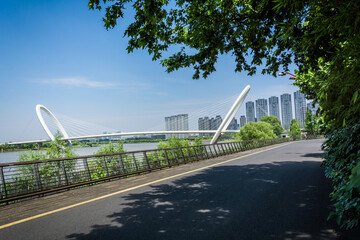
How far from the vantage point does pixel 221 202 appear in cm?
563

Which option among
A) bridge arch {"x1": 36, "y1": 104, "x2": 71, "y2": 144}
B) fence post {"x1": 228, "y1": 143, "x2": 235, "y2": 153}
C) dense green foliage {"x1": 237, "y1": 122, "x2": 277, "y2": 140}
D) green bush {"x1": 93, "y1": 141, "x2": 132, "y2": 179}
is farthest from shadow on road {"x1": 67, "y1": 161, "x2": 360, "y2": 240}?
bridge arch {"x1": 36, "y1": 104, "x2": 71, "y2": 144}

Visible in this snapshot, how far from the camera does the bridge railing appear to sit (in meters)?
6.62

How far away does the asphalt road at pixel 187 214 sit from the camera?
12.8 ft

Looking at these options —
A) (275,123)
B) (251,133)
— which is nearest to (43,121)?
(251,133)

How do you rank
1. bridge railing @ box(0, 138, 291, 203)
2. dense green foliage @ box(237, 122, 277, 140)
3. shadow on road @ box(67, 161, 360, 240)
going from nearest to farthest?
shadow on road @ box(67, 161, 360, 240)
bridge railing @ box(0, 138, 291, 203)
dense green foliage @ box(237, 122, 277, 140)

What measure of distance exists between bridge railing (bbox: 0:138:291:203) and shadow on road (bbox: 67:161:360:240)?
283 centimetres

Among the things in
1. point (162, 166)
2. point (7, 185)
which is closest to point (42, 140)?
point (162, 166)

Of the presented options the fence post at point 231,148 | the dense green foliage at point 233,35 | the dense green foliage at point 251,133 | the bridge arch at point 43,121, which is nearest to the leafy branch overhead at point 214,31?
the dense green foliage at point 233,35

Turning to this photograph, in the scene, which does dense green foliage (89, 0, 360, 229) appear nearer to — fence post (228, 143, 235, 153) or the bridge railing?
the bridge railing

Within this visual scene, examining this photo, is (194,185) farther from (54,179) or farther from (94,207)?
(54,179)

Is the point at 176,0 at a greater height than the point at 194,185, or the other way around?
the point at 176,0

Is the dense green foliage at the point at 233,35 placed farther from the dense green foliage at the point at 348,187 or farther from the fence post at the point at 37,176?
the fence post at the point at 37,176

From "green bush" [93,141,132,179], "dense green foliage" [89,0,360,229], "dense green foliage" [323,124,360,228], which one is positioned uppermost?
"dense green foliage" [89,0,360,229]

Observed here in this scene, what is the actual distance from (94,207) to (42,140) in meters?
53.9
